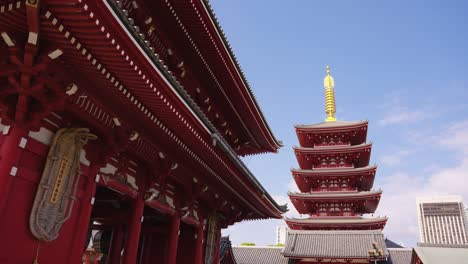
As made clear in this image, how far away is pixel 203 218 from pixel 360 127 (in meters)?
22.6

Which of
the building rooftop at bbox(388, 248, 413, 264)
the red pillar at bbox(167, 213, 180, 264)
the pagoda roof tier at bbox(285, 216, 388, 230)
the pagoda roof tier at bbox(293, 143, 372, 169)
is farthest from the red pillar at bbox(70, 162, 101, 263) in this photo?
the building rooftop at bbox(388, 248, 413, 264)

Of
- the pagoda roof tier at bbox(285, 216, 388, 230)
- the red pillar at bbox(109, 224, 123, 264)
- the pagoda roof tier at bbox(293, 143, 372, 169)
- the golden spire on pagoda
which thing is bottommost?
the red pillar at bbox(109, 224, 123, 264)

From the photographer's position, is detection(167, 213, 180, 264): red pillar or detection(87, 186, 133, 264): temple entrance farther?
detection(87, 186, 133, 264): temple entrance

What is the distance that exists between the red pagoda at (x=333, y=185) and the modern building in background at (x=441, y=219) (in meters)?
111

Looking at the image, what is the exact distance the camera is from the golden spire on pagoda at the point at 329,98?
36.3 m

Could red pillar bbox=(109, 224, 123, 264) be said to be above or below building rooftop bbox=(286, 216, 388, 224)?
below

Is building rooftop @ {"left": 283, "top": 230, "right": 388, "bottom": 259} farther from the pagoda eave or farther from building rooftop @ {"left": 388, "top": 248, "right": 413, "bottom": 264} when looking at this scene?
the pagoda eave

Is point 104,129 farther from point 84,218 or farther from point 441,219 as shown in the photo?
point 441,219

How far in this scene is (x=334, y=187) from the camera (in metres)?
31.0

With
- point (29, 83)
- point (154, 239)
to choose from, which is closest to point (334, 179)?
point (154, 239)

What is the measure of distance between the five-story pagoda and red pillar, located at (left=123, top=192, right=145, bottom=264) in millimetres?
22732

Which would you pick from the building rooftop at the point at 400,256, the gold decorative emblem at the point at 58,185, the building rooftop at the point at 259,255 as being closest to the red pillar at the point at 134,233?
the gold decorative emblem at the point at 58,185

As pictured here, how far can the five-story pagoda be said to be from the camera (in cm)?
2908

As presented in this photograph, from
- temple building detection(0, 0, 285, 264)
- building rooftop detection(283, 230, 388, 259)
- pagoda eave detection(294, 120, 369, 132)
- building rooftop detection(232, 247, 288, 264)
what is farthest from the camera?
pagoda eave detection(294, 120, 369, 132)
